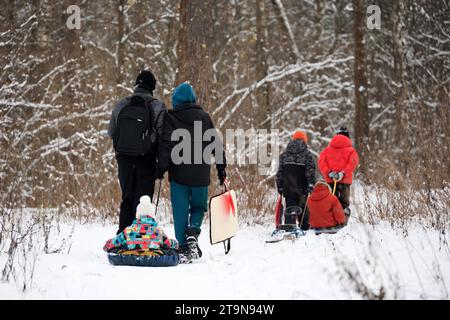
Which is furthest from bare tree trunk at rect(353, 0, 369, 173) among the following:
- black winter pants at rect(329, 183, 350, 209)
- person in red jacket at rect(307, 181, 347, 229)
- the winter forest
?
person in red jacket at rect(307, 181, 347, 229)

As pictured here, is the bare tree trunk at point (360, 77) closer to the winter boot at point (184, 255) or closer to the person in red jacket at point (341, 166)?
the person in red jacket at point (341, 166)

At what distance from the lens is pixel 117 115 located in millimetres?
5652

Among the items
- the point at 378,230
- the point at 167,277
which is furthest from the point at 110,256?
the point at 378,230

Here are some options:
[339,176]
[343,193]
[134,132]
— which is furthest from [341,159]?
[134,132]

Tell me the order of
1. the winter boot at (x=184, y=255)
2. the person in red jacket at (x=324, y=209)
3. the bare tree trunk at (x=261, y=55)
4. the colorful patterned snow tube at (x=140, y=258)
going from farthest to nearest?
the bare tree trunk at (x=261, y=55) → the person in red jacket at (x=324, y=209) → the winter boot at (x=184, y=255) → the colorful patterned snow tube at (x=140, y=258)

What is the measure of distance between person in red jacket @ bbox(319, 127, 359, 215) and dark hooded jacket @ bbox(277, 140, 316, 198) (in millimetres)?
726

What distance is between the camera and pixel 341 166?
8430 mm

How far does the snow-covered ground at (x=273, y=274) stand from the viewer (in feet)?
12.2

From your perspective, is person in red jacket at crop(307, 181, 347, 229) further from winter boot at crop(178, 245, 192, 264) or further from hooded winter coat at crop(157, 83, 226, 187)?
winter boot at crop(178, 245, 192, 264)

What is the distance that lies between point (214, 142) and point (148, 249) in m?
1.37

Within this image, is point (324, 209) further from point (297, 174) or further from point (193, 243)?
point (193, 243)

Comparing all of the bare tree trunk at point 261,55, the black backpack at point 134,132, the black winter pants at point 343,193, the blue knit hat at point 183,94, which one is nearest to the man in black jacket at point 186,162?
the blue knit hat at point 183,94
